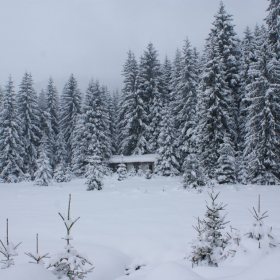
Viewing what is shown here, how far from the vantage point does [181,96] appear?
99.0 ft

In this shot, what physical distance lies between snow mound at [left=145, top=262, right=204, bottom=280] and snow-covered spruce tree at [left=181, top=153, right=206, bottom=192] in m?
12.6

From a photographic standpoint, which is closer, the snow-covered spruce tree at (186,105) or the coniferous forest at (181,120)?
the coniferous forest at (181,120)

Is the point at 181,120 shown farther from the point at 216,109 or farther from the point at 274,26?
the point at 274,26

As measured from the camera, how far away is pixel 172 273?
11.3ft

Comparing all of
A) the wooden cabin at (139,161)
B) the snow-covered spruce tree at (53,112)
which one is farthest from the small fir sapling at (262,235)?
the snow-covered spruce tree at (53,112)

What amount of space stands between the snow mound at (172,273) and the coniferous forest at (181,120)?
12849mm

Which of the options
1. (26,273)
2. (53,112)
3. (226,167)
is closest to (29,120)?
(53,112)

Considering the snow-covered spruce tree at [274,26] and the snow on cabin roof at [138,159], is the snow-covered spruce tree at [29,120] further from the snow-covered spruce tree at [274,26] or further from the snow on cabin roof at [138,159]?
the snow-covered spruce tree at [274,26]

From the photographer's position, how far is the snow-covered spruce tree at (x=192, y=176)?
52.6 feet

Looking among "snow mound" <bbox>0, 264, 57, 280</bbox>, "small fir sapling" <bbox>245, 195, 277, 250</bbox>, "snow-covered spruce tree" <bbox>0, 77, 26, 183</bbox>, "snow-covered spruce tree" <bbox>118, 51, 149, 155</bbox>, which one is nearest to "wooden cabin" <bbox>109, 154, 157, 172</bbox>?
"snow-covered spruce tree" <bbox>118, 51, 149, 155</bbox>

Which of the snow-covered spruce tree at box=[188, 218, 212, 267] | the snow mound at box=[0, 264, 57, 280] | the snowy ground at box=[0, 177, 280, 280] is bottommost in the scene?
the snowy ground at box=[0, 177, 280, 280]

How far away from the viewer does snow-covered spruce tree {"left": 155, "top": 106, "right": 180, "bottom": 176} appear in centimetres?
2664

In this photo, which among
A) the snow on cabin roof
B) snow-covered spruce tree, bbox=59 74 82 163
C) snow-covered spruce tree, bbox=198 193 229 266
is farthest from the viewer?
snow-covered spruce tree, bbox=59 74 82 163

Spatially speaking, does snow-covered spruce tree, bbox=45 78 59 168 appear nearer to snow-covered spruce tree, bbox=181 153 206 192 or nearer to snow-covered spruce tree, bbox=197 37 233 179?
snow-covered spruce tree, bbox=197 37 233 179
